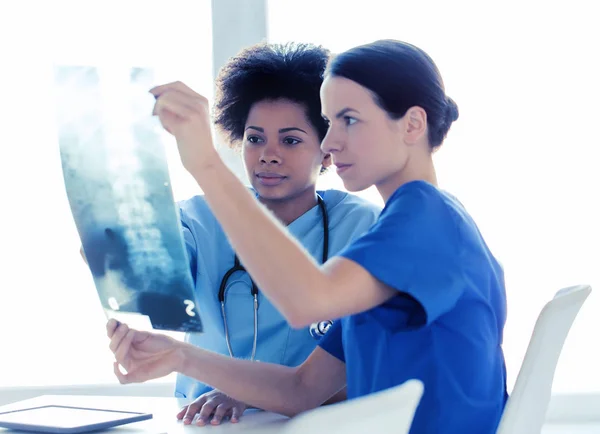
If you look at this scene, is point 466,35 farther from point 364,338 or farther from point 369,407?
point 369,407

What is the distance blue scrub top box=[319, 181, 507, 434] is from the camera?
3.31 feet

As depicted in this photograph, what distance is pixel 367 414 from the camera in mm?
669

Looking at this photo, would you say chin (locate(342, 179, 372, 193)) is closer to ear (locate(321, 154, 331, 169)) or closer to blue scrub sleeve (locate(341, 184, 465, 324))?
blue scrub sleeve (locate(341, 184, 465, 324))

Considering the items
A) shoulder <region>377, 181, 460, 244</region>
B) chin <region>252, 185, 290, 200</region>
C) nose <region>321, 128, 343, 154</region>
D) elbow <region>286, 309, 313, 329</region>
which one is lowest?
chin <region>252, 185, 290, 200</region>

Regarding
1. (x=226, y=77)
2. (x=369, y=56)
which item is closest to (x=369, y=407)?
(x=369, y=56)

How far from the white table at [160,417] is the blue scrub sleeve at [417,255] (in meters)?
0.31

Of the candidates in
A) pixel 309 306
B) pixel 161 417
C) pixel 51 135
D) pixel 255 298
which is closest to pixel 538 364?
pixel 309 306

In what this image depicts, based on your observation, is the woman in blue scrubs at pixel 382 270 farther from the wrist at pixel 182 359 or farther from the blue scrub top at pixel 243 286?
the blue scrub top at pixel 243 286

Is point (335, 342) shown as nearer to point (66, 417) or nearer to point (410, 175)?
point (410, 175)

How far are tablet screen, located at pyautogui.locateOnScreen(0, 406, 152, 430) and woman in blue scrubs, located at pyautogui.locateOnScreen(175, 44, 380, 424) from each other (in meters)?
0.37

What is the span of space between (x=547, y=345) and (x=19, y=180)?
70.5 inches

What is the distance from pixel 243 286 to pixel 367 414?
935 mm

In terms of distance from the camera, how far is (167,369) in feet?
4.10

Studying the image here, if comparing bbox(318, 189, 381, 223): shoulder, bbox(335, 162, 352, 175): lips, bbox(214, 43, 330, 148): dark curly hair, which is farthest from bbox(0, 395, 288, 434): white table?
bbox(214, 43, 330, 148): dark curly hair
